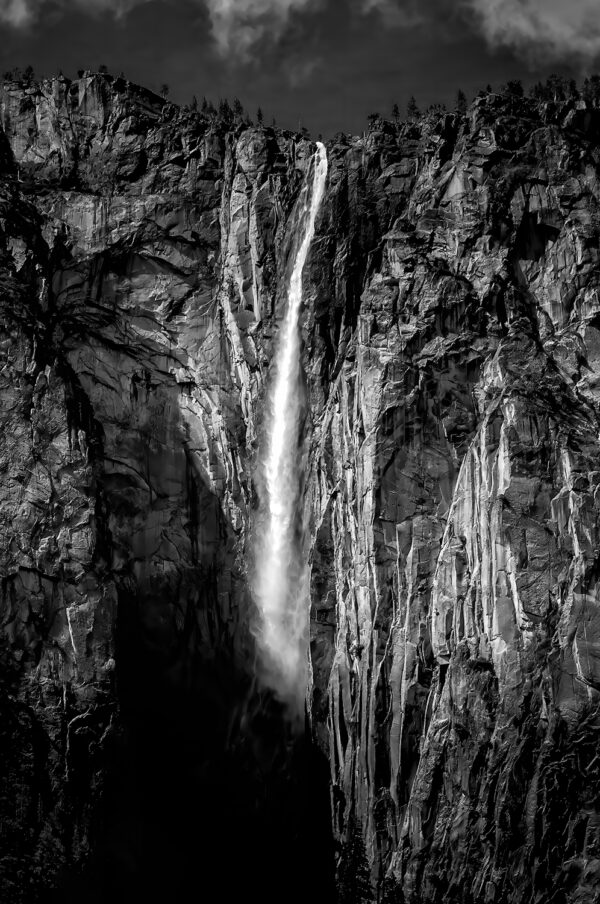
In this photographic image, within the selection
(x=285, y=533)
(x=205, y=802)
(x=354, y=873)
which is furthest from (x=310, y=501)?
(x=354, y=873)

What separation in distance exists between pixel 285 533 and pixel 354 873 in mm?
17194

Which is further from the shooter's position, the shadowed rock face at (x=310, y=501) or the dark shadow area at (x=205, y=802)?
the dark shadow area at (x=205, y=802)

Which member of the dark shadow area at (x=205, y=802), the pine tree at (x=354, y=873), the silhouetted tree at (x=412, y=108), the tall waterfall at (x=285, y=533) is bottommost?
the pine tree at (x=354, y=873)

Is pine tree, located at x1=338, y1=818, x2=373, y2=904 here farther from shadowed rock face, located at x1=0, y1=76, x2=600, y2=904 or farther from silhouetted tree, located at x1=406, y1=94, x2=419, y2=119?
silhouetted tree, located at x1=406, y1=94, x2=419, y2=119

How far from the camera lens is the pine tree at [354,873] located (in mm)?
58312

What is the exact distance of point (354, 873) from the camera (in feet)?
193

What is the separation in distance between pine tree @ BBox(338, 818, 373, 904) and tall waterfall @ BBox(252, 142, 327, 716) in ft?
24.6

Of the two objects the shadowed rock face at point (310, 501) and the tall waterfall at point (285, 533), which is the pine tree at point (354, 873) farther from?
the tall waterfall at point (285, 533)

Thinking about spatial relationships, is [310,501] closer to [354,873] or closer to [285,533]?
[285,533]

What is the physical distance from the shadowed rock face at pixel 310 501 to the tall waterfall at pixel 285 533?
2.91 ft

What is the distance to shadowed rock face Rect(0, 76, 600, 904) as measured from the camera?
57094 millimetres

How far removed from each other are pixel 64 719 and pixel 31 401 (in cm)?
1489

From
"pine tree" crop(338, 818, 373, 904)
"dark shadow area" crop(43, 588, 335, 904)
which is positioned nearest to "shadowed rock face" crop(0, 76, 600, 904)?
"dark shadow area" crop(43, 588, 335, 904)

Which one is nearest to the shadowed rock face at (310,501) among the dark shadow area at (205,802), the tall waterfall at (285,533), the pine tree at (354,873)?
the dark shadow area at (205,802)
